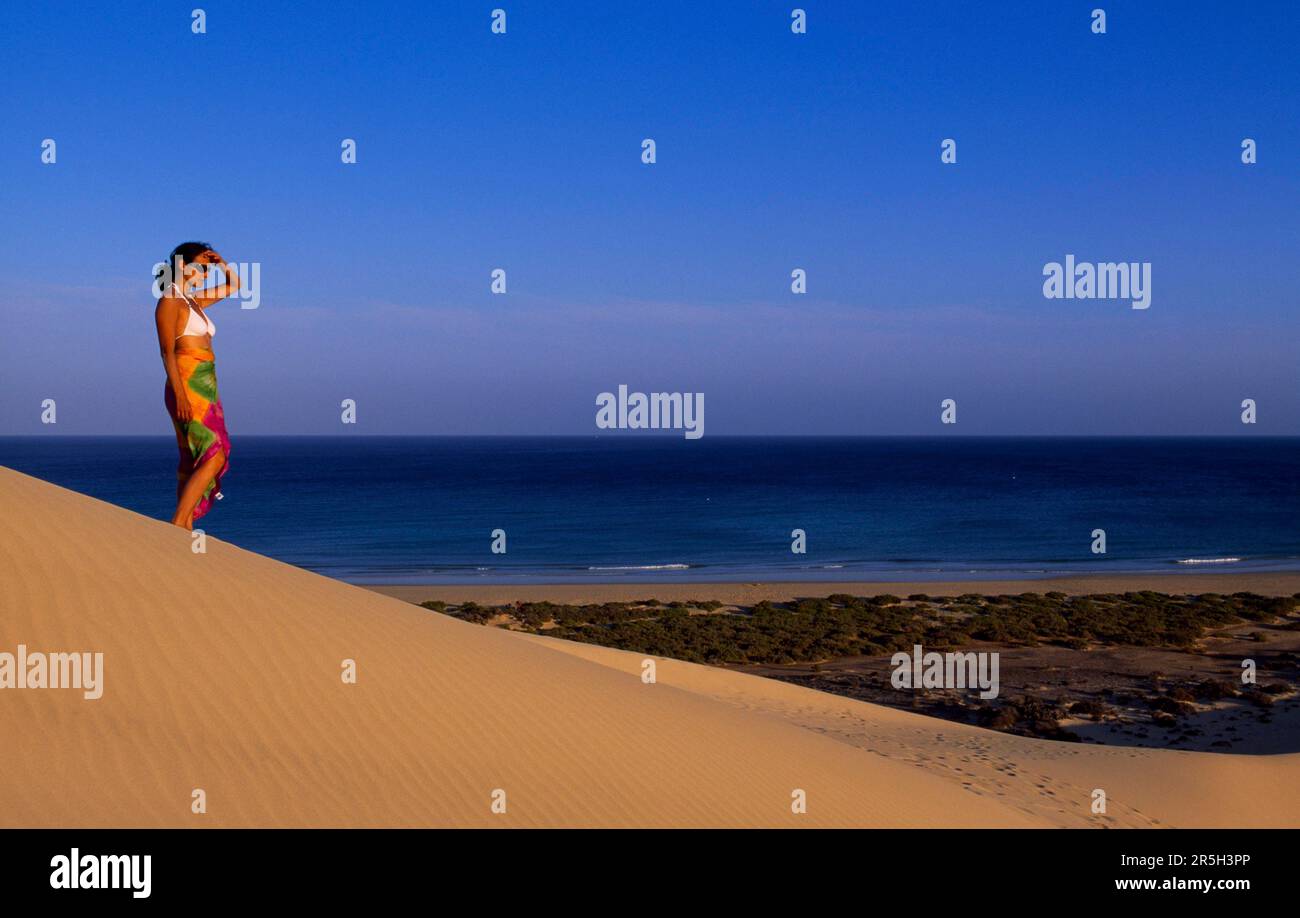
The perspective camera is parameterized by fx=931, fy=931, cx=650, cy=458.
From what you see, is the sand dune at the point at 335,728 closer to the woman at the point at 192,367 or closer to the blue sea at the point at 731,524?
the woman at the point at 192,367

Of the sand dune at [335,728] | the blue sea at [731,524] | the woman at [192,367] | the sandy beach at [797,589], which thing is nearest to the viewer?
the sand dune at [335,728]

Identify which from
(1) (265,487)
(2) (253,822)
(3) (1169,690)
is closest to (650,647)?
(3) (1169,690)

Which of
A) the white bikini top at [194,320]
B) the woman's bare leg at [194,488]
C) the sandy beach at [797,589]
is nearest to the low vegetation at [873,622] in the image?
the sandy beach at [797,589]

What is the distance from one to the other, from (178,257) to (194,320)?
0.47 m

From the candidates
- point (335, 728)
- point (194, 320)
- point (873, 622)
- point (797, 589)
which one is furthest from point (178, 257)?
point (797, 589)

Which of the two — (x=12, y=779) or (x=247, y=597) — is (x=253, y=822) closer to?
(x=12, y=779)

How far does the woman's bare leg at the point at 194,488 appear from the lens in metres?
6.48

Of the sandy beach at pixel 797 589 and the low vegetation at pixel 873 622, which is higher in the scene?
the sandy beach at pixel 797 589

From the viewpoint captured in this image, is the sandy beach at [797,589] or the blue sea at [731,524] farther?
the blue sea at [731,524]

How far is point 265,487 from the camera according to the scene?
72375mm

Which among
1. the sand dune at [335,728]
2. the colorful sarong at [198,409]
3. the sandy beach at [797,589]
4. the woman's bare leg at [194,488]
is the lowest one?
the sandy beach at [797,589]

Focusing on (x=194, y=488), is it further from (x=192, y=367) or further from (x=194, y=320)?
(x=194, y=320)

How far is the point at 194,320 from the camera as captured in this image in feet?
20.7

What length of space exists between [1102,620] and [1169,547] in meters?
22.4
